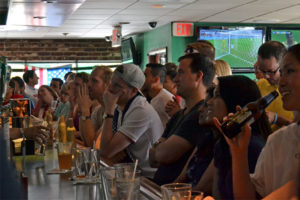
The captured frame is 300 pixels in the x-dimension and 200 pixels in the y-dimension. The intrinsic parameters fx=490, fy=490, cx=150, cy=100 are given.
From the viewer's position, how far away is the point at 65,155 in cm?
234

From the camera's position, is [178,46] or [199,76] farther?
[178,46]

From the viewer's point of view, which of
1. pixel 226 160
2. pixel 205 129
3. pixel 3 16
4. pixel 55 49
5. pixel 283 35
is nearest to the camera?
pixel 226 160

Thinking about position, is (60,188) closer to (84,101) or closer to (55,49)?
(84,101)

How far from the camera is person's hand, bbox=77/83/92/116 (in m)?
3.89

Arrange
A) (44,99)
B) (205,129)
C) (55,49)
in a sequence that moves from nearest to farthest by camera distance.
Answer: (205,129) → (44,99) → (55,49)

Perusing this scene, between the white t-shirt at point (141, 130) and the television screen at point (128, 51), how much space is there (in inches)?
323

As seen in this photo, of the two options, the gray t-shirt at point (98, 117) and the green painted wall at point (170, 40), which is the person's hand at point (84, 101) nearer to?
the gray t-shirt at point (98, 117)

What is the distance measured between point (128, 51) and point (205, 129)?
9349 mm

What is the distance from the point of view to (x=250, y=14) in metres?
8.42

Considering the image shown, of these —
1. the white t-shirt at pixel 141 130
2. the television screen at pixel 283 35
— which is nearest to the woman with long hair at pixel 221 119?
the white t-shirt at pixel 141 130

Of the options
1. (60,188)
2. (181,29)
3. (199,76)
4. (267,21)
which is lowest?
(60,188)

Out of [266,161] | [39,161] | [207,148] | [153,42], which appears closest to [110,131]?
[39,161]

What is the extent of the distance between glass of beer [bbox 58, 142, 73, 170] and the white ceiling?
4.76m

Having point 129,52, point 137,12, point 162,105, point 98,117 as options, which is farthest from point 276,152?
point 129,52
